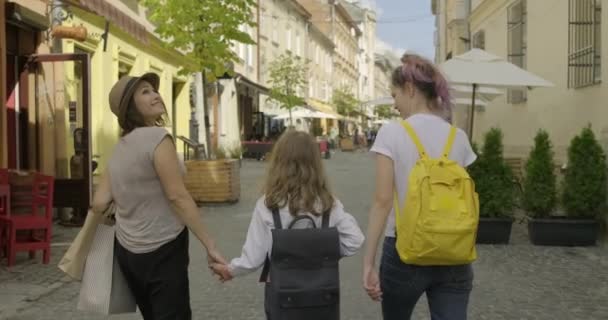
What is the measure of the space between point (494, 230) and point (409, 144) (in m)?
6.12

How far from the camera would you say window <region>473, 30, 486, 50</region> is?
17.5 meters

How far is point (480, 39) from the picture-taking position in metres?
18.1

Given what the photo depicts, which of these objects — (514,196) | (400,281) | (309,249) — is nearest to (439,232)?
(400,281)

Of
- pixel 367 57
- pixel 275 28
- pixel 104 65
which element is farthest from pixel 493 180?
pixel 367 57

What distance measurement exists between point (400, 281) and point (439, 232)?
35 cm

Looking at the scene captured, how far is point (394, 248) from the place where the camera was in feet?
9.98

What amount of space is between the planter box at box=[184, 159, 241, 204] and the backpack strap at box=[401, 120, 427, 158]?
959 cm

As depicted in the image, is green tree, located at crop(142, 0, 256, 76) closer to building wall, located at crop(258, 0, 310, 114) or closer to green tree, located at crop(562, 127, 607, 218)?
green tree, located at crop(562, 127, 607, 218)

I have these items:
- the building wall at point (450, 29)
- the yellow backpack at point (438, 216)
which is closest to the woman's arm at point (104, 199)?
the yellow backpack at point (438, 216)

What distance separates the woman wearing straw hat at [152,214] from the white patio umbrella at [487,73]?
6.85 metres

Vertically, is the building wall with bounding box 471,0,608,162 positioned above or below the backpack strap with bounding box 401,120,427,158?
above

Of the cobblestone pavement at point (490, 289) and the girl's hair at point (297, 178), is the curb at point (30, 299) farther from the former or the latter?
the girl's hair at point (297, 178)

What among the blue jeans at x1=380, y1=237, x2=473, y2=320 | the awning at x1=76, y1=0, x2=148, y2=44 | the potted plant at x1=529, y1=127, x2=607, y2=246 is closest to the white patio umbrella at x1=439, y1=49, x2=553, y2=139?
the potted plant at x1=529, y1=127, x2=607, y2=246

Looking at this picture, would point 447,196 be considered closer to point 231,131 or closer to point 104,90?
point 104,90
